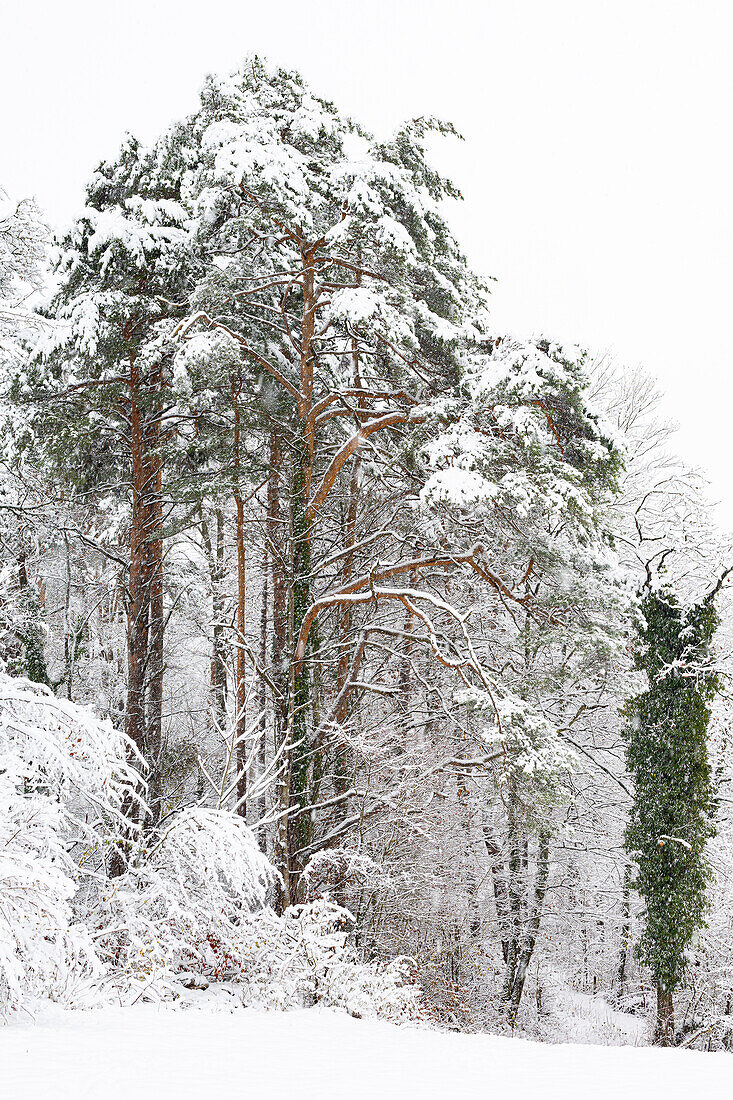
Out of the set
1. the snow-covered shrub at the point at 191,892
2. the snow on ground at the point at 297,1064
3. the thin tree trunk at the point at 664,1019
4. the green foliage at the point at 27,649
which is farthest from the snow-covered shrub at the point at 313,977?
the green foliage at the point at 27,649

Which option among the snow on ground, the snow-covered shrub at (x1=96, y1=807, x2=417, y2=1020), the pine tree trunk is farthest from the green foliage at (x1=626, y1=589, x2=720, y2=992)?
the pine tree trunk

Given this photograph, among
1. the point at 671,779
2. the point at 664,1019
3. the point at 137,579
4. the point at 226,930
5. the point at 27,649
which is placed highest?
the point at 137,579

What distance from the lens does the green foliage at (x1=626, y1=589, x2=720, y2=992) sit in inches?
400

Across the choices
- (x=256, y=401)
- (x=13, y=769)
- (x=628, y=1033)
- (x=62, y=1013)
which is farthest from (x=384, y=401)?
(x=628, y=1033)

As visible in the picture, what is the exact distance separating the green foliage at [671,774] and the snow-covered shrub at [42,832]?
6.94 meters

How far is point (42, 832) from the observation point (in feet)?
17.5

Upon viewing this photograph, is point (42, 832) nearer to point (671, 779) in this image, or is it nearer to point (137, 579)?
point (137, 579)

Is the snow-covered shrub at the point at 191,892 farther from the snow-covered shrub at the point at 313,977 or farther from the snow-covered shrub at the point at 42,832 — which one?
the snow-covered shrub at the point at 42,832

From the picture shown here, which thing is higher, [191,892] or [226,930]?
[191,892]

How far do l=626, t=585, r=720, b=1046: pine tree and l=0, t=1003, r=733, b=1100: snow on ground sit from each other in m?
6.11

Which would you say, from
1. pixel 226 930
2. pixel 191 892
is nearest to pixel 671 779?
pixel 226 930

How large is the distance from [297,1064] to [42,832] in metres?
2.50

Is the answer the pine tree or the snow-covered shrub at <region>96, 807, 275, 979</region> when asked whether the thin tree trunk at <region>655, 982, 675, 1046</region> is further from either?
the snow-covered shrub at <region>96, 807, 275, 979</region>

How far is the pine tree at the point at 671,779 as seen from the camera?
10.1 m
